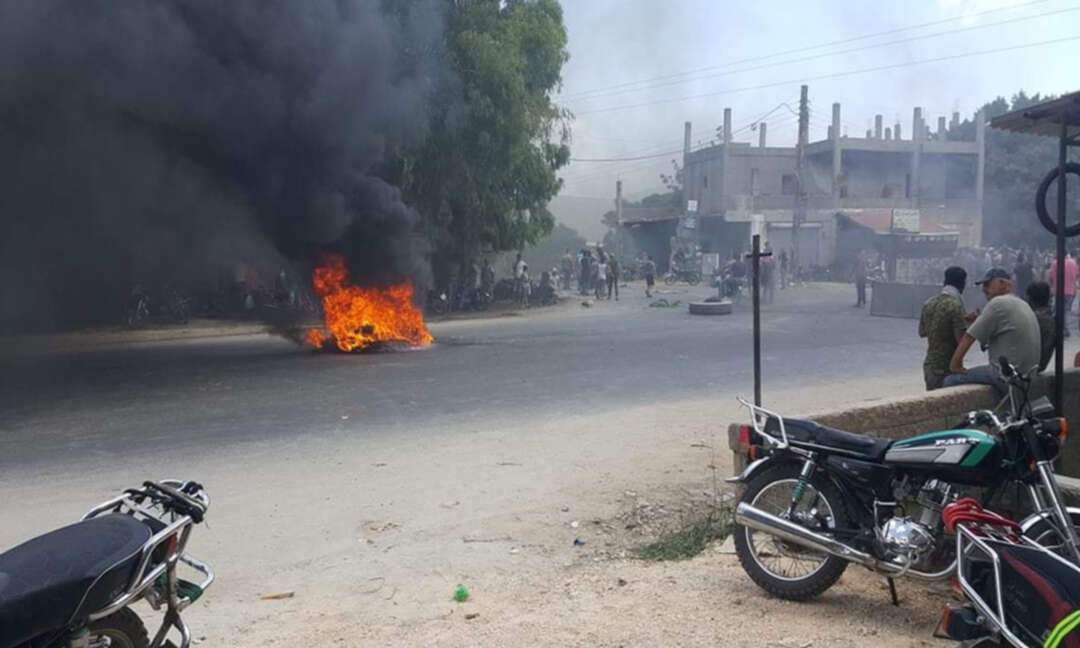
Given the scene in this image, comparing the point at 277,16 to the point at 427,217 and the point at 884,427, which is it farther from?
the point at 884,427

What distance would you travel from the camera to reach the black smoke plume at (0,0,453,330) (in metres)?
12.9

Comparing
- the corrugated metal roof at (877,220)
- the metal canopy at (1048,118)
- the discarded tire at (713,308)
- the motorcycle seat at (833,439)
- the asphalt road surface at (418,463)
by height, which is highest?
the corrugated metal roof at (877,220)

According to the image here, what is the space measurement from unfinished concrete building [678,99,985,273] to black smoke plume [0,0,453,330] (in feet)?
92.6

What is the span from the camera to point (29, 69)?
40.4 feet

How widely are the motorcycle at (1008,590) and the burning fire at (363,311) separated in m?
13.3

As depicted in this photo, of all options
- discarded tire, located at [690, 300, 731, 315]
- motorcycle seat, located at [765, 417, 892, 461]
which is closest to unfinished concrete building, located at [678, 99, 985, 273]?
discarded tire, located at [690, 300, 731, 315]

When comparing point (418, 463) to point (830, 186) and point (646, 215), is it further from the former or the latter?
point (646, 215)

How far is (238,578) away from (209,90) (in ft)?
36.0

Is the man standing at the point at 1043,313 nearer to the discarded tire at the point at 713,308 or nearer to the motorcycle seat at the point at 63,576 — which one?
the motorcycle seat at the point at 63,576

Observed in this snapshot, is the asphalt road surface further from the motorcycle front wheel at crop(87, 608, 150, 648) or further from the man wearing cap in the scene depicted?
the man wearing cap

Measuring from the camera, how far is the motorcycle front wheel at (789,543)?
4.21 metres

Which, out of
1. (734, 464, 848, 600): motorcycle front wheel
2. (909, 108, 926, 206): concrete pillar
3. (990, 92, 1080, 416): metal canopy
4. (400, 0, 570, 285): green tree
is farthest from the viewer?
(909, 108, 926, 206): concrete pillar

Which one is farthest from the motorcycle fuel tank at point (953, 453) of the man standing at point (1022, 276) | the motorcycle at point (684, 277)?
the motorcycle at point (684, 277)

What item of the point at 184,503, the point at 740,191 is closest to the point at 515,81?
the point at 184,503
